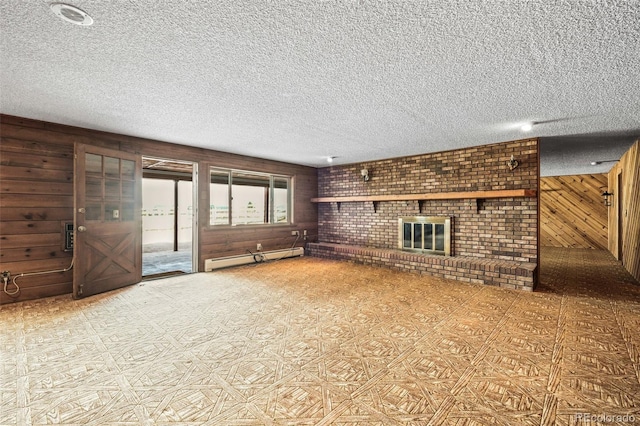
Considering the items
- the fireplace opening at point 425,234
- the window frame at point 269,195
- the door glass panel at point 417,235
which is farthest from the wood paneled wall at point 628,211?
the window frame at point 269,195

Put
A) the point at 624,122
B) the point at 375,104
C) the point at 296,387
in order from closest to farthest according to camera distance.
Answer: the point at 296,387 < the point at 375,104 < the point at 624,122

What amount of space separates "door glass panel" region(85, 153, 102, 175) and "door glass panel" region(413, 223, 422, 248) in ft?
17.8

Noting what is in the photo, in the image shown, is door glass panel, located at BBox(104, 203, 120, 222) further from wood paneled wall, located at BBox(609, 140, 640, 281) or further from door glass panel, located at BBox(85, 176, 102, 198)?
wood paneled wall, located at BBox(609, 140, 640, 281)

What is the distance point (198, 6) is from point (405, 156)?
5136mm

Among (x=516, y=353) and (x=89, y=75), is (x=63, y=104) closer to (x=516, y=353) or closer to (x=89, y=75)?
(x=89, y=75)

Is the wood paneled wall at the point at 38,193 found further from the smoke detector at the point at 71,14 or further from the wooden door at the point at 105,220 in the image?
the smoke detector at the point at 71,14

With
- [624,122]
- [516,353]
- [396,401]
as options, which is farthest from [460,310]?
[624,122]

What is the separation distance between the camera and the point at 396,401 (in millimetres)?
1757

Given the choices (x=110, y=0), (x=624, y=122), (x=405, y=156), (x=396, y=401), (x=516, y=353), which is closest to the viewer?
(x=110, y=0)

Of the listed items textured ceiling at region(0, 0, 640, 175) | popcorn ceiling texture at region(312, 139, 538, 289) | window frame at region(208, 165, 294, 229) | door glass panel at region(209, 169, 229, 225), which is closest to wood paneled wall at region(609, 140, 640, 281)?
textured ceiling at region(0, 0, 640, 175)

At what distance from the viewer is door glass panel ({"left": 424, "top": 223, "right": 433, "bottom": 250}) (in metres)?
5.79

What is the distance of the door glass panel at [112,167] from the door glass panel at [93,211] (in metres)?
0.46

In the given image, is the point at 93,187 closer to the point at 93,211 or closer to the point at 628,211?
the point at 93,211

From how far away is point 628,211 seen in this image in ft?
18.1
